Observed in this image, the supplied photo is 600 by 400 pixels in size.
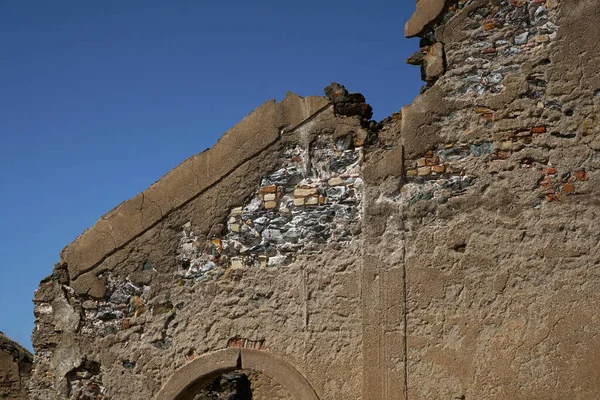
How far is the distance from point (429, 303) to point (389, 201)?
2.84 ft

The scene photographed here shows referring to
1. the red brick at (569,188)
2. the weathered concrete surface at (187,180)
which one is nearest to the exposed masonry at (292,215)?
the weathered concrete surface at (187,180)

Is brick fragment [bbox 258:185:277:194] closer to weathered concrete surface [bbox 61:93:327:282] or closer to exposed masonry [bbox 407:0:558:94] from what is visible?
weathered concrete surface [bbox 61:93:327:282]

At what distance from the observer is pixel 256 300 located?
637 centimetres

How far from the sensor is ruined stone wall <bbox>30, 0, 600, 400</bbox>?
18.8 ft

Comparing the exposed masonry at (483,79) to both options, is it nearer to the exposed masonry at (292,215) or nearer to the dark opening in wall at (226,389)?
the exposed masonry at (292,215)

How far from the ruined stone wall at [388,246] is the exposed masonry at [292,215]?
0.02 meters

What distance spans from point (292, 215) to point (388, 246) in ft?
2.82

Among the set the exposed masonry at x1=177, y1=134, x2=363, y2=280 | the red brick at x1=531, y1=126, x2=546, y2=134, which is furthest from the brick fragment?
the red brick at x1=531, y1=126, x2=546, y2=134

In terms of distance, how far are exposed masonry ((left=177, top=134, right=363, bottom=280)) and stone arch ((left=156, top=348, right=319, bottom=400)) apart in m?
0.71

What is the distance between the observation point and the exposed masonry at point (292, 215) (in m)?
6.31

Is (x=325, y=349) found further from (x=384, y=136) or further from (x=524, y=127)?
(x=524, y=127)

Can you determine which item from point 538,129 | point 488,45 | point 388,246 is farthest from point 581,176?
point 388,246

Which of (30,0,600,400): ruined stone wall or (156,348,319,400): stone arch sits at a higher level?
(30,0,600,400): ruined stone wall

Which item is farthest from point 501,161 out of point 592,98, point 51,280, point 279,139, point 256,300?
point 51,280
